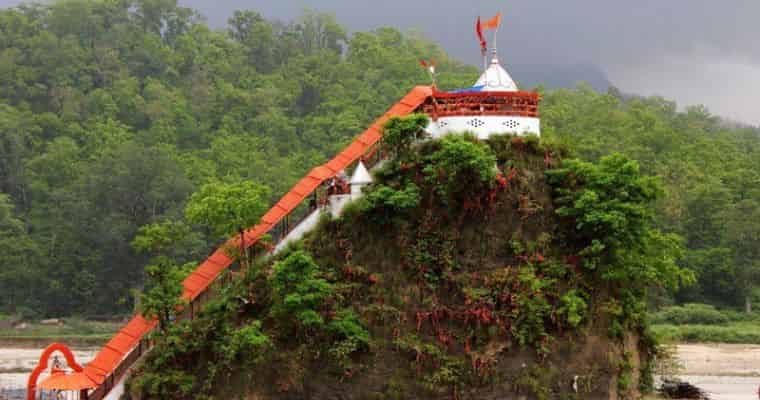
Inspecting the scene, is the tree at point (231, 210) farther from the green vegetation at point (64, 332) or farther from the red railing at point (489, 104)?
the green vegetation at point (64, 332)

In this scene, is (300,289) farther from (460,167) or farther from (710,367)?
(710,367)

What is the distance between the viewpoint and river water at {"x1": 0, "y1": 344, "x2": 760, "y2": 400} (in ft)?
114

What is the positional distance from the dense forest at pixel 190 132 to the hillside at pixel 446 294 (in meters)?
22.4

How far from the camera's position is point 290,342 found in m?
20.0

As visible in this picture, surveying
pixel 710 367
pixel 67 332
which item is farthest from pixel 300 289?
pixel 67 332

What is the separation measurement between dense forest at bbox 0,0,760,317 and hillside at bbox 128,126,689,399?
22400 mm

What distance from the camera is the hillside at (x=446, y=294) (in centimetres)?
1956

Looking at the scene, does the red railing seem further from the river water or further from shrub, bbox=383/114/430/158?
Result: the river water

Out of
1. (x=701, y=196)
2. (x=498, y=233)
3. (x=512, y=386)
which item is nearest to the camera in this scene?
(x=512, y=386)

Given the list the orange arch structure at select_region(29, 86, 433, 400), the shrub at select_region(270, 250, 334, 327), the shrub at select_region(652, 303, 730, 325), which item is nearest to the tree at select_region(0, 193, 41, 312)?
the shrub at select_region(652, 303, 730, 325)

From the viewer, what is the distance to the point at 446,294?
794 inches

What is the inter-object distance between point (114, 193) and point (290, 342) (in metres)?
37.0

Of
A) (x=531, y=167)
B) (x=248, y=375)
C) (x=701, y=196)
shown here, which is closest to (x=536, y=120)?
(x=531, y=167)

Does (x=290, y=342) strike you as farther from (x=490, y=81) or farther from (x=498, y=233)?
(x=490, y=81)
